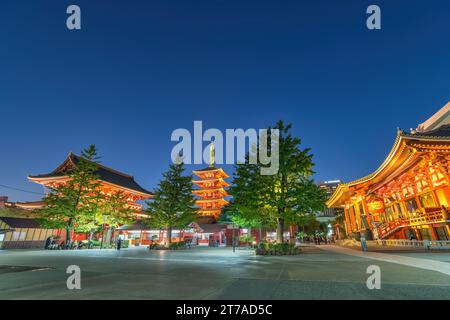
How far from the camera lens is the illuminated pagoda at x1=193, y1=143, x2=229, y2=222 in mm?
51153

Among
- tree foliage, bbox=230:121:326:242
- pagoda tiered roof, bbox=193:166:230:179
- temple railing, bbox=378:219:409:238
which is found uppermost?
pagoda tiered roof, bbox=193:166:230:179

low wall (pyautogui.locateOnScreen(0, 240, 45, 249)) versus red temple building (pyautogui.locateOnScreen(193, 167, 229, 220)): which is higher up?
red temple building (pyautogui.locateOnScreen(193, 167, 229, 220))

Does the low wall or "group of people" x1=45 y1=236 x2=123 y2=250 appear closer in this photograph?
"group of people" x1=45 y1=236 x2=123 y2=250

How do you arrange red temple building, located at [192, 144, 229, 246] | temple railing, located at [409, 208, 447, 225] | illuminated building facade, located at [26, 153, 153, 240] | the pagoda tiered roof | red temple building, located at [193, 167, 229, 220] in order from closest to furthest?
temple railing, located at [409, 208, 447, 225] < illuminated building facade, located at [26, 153, 153, 240] < red temple building, located at [192, 144, 229, 246] < red temple building, located at [193, 167, 229, 220] < the pagoda tiered roof

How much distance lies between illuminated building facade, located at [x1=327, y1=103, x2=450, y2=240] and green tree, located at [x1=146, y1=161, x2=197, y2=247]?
18736 mm

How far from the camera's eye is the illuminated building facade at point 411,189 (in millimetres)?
16031

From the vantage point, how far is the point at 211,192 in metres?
52.9

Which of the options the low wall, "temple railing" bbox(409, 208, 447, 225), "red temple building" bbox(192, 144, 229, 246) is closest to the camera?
"temple railing" bbox(409, 208, 447, 225)

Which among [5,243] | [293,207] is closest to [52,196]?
[5,243]

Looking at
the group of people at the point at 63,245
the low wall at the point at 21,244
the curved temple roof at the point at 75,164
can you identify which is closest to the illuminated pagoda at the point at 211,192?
the curved temple roof at the point at 75,164

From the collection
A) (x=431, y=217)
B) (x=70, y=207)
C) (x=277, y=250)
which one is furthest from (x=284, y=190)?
(x=70, y=207)

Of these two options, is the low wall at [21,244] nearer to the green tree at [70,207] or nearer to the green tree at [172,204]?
the green tree at [70,207]

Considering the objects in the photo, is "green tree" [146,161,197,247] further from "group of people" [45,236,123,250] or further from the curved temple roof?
the curved temple roof

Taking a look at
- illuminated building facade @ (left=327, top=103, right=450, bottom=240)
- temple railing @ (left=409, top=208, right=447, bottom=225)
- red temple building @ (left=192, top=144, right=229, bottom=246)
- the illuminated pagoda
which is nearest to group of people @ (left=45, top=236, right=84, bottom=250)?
red temple building @ (left=192, top=144, right=229, bottom=246)
